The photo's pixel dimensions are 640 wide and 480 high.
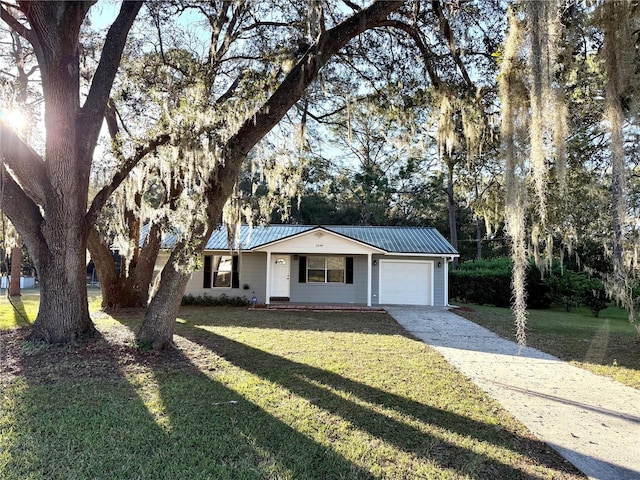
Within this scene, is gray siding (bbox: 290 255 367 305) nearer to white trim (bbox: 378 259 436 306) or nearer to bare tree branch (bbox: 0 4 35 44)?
white trim (bbox: 378 259 436 306)

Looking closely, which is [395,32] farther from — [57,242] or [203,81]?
[57,242]

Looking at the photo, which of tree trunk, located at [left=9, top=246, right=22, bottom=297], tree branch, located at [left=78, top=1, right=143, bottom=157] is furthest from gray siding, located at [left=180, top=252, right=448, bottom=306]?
tree branch, located at [left=78, top=1, right=143, bottom=157]

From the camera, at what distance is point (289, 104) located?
19.4 ft

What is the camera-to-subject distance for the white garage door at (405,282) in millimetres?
15289

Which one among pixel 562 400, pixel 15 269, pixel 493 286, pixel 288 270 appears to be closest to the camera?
pixel 562 400

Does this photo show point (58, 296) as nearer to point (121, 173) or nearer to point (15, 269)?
point (121, 173)

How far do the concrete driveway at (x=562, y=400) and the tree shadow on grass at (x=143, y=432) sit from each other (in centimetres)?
203

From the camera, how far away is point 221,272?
15.3m

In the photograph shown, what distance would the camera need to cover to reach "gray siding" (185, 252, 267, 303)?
49.5 ft

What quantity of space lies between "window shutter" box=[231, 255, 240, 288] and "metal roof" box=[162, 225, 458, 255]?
729 millimetres

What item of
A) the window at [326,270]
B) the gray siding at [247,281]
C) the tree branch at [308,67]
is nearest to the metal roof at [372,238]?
the gray siding at [247,281]

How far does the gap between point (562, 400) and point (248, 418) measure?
150 inches

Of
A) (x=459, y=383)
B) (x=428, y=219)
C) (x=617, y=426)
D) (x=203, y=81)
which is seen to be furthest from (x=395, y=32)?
(x=428, y=219)

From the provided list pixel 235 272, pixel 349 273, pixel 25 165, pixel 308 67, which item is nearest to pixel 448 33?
pixel 308 67
